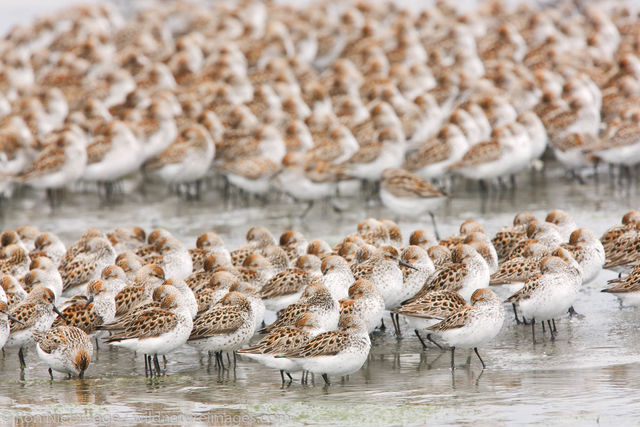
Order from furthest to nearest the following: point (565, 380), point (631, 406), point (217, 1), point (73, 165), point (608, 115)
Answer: point (217, 1) → point (608, 115) → point (73, 165) → point (565, 380) → point (631, 406)

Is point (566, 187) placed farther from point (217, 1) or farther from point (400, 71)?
point (217, 1)

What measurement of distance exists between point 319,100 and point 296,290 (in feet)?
34.5

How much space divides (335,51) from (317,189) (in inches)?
453

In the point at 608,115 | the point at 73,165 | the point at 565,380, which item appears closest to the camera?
the point at 565,380

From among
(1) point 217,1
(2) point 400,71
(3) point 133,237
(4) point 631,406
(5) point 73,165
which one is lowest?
(4) point 631,406

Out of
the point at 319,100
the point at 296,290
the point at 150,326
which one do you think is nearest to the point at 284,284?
the point at 296,290

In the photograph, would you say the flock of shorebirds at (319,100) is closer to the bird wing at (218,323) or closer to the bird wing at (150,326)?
the bird wing at (218,323)

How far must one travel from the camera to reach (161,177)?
1817 cm

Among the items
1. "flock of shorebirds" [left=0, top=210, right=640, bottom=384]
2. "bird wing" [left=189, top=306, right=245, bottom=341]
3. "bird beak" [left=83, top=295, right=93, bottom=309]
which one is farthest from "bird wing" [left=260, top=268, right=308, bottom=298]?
"bird beak" [left=83, top=295, right=93, bottom=309]

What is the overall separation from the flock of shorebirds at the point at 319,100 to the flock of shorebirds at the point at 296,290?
317 cm

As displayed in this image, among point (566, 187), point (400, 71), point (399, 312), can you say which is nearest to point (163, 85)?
point (400, 71)

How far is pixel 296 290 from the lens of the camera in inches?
442

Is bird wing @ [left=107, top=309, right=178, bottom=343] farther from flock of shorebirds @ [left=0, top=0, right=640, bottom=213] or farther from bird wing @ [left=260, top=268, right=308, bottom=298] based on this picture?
flock of shorebirds @ [left=0, top=0, right=640, bottom=213]

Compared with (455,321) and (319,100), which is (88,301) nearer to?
(455,321)
